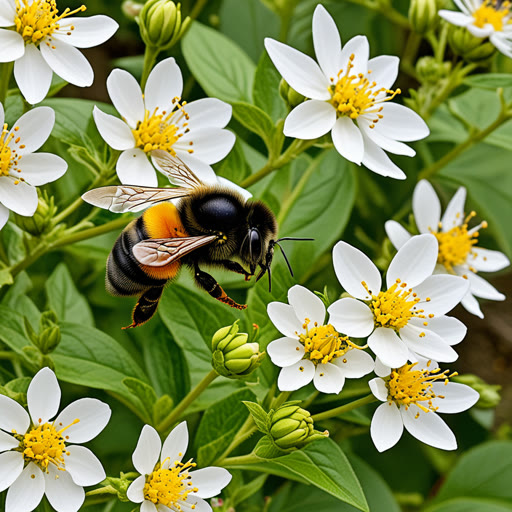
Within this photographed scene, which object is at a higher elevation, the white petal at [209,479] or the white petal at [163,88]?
the white petal at [163,88]

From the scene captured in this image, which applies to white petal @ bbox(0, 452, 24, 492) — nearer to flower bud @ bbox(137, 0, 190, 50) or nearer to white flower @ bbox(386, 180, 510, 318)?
flower bud @ bbox(137, 0, 190, 50)

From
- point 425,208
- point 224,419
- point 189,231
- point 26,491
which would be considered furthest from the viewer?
point 425,208

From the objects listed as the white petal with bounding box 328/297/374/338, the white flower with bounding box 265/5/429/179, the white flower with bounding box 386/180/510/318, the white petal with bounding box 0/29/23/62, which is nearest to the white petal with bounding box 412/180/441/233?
the white flower with bounding box 386/180/510/318

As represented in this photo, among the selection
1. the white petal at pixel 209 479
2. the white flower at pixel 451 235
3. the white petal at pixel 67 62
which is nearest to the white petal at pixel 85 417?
the white petal at pixel 209 479

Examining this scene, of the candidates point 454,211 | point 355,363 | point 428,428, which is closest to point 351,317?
point 355,363

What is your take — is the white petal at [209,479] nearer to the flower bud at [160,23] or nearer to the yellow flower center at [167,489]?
the yellow flower center at [167,489]

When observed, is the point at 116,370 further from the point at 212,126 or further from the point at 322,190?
the point at 322,190

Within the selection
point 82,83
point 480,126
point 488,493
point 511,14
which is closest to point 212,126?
point 82,83

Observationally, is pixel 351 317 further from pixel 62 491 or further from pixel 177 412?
pixel 62 491
